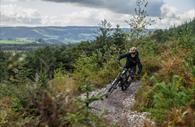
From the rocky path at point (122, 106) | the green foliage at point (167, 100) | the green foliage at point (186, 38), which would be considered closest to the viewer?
the green foliage at point (167, 100)

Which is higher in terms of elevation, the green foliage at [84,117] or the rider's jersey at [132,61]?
the green foliage at [84,117]

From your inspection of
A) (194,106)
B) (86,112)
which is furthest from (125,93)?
(86,112)

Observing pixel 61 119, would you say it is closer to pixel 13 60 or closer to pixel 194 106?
pixel 13 60

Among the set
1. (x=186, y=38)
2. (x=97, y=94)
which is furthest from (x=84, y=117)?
(x=186, y=38)

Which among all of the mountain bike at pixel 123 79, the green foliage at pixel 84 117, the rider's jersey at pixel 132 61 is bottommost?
the mountain bike at pixel 123 79

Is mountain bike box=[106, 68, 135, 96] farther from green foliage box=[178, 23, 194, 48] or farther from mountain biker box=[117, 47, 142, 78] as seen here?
green foliage box=[178, 23, 194, 48]

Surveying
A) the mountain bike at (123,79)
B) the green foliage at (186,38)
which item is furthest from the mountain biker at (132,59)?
the green foliage at (186,38)

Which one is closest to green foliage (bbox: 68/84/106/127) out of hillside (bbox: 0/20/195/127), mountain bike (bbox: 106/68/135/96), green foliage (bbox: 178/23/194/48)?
hillside (bbox: 0/20/195/127)

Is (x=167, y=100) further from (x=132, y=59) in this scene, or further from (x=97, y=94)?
(x=132, y=59)

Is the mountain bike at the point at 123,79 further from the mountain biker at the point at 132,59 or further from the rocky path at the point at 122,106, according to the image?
the rocky path at the point at 122,106

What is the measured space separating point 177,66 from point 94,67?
6159 mm

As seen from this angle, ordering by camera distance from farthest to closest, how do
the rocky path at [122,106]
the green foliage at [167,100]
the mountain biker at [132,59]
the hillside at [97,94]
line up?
the mountain biker at [132,59], the rocky path at [122,106], the green foliage at [167,100], the hillside at [97,94]

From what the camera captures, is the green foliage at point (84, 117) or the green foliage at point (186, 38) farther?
the green foliage at point (186, 38)

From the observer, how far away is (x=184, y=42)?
20.0 metres
